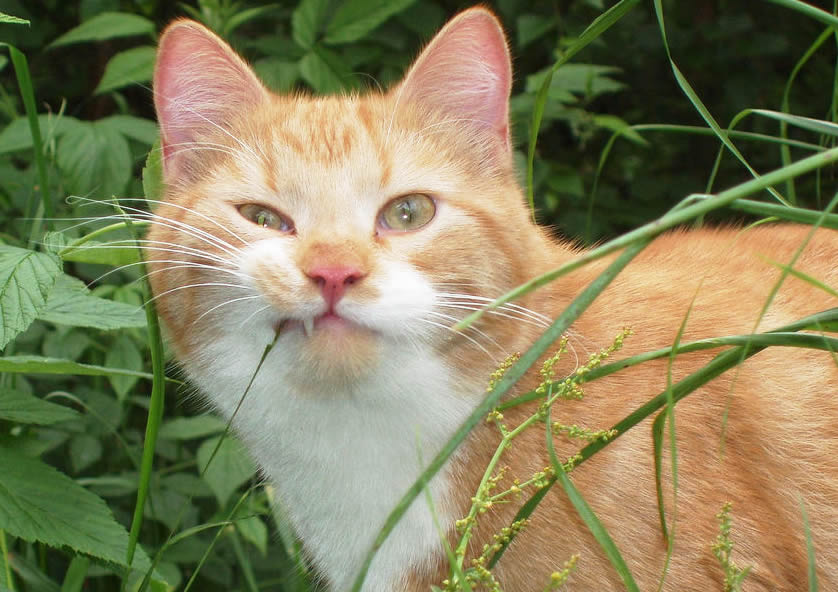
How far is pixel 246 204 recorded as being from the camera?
190cm

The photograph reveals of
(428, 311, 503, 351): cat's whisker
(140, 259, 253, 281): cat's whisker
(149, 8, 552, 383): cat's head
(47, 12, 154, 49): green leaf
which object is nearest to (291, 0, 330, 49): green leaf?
(47, 12, 154, 49): green leaf

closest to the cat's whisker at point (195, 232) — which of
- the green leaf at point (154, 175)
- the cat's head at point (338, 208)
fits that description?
the cat's head at point (338, 208)

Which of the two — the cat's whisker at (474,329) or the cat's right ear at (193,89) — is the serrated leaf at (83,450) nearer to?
the cat's right ear at (193,89)

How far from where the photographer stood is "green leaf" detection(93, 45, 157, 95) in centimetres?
289

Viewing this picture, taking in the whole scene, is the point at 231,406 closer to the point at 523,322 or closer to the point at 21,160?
the point at 523,322

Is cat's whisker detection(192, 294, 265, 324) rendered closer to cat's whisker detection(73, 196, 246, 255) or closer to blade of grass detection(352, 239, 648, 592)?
cat's whisker detection(73, 196, 246, 255)

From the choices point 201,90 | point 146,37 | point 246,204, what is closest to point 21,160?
point 146,37

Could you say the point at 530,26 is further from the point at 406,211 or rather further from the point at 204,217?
the point at 204,217

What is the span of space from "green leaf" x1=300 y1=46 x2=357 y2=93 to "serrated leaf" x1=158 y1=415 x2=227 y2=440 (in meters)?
0.96

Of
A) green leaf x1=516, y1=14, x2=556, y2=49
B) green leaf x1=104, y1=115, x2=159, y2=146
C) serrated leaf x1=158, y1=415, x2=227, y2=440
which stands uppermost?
green leaf x1=516, y1=14, x2=556, y2=49

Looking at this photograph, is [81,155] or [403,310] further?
[81,155]

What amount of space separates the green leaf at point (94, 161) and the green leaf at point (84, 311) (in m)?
0.55

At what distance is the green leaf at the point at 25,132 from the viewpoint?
2.69m

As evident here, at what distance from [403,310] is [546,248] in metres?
0.53
